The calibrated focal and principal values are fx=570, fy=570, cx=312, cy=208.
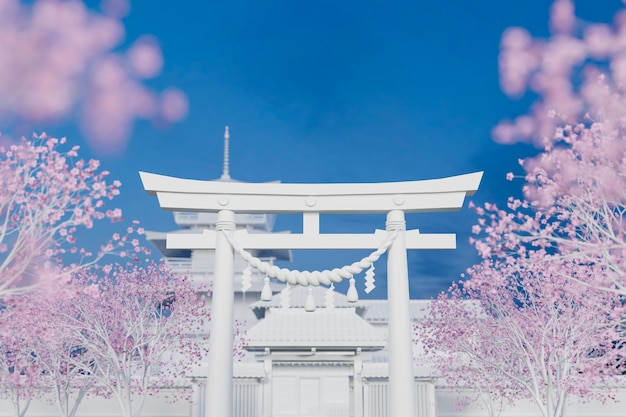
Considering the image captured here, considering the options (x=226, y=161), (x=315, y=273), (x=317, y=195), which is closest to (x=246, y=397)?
(x=315, y=273)

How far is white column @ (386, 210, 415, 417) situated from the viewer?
789cm

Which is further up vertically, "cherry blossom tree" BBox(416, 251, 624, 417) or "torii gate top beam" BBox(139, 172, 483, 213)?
"torii gate top beam" BBox(139, 172, 483, 213)

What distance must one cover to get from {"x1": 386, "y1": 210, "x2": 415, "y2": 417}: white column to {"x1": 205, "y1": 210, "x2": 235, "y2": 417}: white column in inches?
89.2

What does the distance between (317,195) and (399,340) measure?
7.92 ft

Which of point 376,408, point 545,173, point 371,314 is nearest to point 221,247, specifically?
point 545,173

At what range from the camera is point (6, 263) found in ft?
20.4

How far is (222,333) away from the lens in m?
8.09

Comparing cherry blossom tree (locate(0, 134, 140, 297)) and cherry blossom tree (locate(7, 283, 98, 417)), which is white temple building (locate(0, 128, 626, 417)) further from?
cherry blossom tree (locate(0, 134, 140, 297))

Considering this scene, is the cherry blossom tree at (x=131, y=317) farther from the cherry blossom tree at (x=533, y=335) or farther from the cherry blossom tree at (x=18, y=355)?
the cherry blossom tree at (x=533, y=335)

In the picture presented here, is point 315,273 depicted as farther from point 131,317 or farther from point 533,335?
point 131,317

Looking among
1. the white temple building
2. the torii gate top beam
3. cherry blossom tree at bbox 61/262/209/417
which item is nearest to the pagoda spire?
the white temple building

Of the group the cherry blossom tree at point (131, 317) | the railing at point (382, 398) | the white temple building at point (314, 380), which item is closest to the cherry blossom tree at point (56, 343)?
the cherry blossom tree at point (131, 317)

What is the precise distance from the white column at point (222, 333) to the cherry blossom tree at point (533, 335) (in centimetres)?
435

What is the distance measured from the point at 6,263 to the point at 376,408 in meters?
14.3
